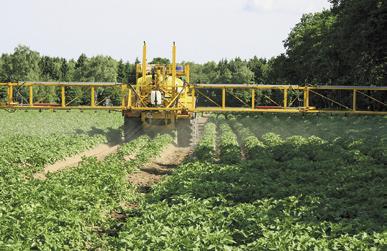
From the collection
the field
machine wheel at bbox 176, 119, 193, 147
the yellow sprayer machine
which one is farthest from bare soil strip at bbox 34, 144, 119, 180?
machine wheel at bbox 176, 119, 193, 147

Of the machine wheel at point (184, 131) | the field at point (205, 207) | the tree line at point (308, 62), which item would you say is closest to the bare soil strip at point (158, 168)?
the field at point (205, 207)

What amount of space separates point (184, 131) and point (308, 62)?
2999 cm

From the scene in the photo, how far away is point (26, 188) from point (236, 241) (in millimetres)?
4750

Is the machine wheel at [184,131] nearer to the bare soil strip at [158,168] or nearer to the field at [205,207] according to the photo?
the bare soil strip at [158,168]

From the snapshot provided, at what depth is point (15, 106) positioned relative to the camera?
89.4ft

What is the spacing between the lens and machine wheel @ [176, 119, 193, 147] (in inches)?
1132

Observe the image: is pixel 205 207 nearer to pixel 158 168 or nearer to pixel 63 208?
pixel 63 208

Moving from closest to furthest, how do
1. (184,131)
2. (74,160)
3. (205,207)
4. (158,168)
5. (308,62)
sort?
(205,207) → (158,168) → (74,160) → (184,131) → (308,62)

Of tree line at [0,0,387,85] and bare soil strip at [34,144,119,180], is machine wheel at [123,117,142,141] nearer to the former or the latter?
bare soil strip at [34,144,119,180]

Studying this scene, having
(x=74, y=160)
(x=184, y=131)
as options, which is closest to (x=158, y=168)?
→ (x=74, y=160)

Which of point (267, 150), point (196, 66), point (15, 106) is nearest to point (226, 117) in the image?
point (15, 106)

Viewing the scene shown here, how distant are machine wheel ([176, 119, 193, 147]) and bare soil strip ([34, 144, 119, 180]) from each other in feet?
10.7

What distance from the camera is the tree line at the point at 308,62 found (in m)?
32.4

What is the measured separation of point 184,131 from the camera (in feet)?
95.1
